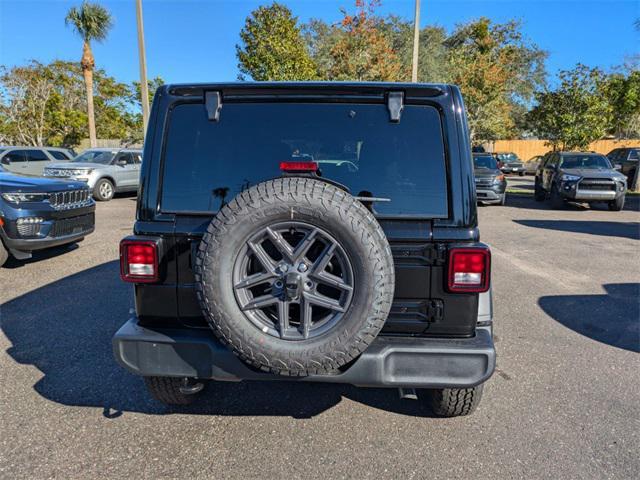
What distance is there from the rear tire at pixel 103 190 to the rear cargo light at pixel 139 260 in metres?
13.6

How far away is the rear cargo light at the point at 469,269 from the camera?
221 centimetres

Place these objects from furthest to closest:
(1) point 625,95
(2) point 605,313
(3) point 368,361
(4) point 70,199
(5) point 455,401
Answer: (1) point 625,95 < (4) point 70,199 < (2) point 605,313 < (5) point 455,401 < (3) point 368,361

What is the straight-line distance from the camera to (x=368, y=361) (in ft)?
7.13

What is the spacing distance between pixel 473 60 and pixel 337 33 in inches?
433

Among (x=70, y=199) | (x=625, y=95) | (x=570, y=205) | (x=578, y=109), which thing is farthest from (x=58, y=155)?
(x=625, y=95)

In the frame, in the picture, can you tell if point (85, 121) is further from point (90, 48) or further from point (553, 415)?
point (553, 415)

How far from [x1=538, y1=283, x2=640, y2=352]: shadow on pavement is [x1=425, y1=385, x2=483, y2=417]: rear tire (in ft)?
7.16

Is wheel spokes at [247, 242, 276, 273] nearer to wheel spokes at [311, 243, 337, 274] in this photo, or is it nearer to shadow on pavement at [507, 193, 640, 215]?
wheel spokes at [311, 243, 337, 274]

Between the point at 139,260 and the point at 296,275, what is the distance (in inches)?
35.3

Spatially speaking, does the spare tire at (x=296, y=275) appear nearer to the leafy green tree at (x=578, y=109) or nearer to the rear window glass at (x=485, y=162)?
the rear window glass at (x=485, y=162)

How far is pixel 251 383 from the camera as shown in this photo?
10.6 feet

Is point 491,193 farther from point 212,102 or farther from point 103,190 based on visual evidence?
point 212,102

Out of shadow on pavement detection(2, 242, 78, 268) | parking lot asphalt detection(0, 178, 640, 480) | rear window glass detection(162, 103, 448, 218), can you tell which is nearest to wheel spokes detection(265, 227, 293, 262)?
rear window glass detection(162, 103, 448, 218)

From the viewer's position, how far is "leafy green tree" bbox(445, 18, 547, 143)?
85.6 feet
